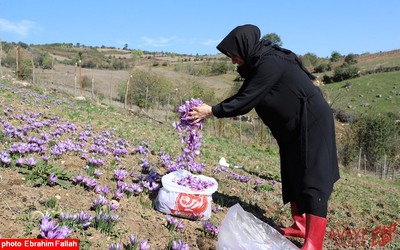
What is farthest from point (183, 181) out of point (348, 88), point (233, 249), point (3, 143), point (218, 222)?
point (348, 88)

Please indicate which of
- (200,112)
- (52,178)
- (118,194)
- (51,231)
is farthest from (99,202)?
(200,112)

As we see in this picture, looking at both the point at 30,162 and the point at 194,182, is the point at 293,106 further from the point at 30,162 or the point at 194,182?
the point at 30,162

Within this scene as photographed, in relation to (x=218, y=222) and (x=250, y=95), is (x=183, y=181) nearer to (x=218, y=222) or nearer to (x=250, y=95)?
(x=218, y=222)

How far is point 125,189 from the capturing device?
12.7ft

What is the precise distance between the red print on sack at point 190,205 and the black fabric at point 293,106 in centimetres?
84

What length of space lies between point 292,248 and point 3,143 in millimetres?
3728

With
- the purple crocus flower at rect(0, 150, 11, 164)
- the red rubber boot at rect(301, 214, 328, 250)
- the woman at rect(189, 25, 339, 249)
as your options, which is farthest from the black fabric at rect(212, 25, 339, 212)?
the purple crocus flower at rect(0, 150, 11, 164)

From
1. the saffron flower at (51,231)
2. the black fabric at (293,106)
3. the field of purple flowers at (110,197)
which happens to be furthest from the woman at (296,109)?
the saffron flower at (51,231)

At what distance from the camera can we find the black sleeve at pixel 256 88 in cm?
322

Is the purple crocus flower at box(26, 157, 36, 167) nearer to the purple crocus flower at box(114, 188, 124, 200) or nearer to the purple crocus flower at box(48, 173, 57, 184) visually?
the purple crocus flower at box(48, 173, 57, 184)

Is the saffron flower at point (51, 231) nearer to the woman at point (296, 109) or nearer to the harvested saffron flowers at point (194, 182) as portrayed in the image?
the harvested saffron flowers at point (194, 182)

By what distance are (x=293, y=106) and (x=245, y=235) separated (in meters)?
1.22

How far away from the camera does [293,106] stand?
335 centimetres

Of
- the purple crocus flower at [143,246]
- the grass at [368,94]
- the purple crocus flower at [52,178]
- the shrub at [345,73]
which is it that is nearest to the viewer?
the purple crocus flower at [143,246]
